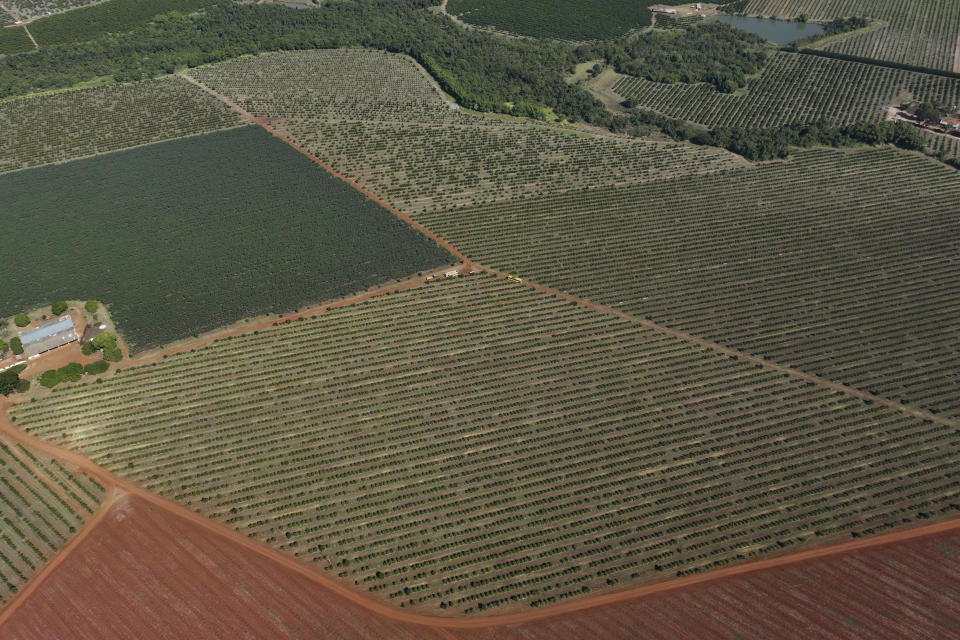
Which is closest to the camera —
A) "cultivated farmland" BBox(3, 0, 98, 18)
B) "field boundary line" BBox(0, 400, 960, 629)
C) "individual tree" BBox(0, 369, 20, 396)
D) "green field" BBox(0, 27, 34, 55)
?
"field boundary line" BBox(0, 400, 960, 629)

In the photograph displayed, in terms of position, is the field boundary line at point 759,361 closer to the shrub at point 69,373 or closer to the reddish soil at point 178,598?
the reddish soil at point 178,598

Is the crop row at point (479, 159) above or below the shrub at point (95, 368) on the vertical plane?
above

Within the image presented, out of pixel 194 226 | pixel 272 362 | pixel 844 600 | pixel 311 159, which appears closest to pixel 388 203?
pixel 311 159

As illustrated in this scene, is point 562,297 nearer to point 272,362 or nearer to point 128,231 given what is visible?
point 272,362

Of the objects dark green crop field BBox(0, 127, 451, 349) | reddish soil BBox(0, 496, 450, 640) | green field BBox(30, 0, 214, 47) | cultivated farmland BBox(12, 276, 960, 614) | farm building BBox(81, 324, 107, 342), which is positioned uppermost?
green field BBox(30, 0, 214, 47)

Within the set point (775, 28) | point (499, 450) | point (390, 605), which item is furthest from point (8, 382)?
point (775, 28)

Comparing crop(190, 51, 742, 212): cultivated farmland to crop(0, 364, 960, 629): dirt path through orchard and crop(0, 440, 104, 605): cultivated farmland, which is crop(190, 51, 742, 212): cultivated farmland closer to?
crop(0, 364, 960, 629): dirt path through orchard

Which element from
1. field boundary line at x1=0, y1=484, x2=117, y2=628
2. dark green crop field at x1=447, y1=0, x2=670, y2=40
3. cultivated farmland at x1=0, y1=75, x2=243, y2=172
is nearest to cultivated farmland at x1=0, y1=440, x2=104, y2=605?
field boundary line at x1=0, y1=484, x2=117, y2=628

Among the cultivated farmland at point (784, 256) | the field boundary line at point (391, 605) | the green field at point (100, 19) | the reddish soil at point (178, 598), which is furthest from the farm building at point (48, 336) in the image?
the green field at point (100, 19)
